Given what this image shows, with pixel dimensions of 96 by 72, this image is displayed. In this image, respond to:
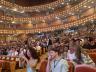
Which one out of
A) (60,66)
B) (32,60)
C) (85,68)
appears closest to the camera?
(60,66)

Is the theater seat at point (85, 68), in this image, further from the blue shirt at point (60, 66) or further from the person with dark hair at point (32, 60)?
the person with dark hair at point (32, 60)

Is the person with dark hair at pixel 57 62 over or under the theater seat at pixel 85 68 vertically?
over

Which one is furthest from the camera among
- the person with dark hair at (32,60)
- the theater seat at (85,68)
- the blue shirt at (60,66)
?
the person with dark hair at (32,60)

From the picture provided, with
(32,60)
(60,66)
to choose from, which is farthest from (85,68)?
(32,60)

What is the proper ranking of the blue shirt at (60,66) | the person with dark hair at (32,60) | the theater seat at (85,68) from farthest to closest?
the person with dark hair at (32,60) → the theater seat at (85,68) → the blue shirt at (60,66)

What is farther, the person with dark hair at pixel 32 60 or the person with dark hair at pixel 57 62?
the person with dark hair at pixel 32 60

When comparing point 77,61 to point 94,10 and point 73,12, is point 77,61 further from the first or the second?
point 73,12

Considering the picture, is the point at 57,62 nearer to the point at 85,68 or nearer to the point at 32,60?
the point at 85,68

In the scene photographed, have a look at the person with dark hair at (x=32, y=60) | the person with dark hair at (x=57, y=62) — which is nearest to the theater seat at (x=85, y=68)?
the person with dark hair at (x=57, y=62)

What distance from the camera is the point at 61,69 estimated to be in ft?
10.9

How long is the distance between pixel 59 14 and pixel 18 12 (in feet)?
27.5

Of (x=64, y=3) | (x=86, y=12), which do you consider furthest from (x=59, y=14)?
(x=86, y=12)

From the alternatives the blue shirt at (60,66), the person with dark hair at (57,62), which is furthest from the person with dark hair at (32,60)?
the blue shirt at (60,66)

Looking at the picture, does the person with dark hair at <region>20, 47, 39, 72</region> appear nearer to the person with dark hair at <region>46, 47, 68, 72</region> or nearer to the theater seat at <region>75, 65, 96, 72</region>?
the person with dark hair at <region>46, 47, 68, 72</region>
